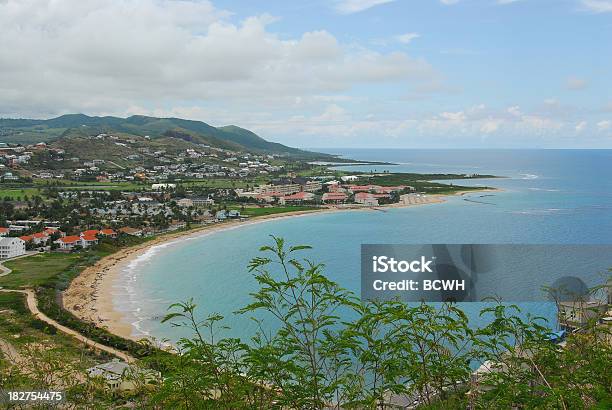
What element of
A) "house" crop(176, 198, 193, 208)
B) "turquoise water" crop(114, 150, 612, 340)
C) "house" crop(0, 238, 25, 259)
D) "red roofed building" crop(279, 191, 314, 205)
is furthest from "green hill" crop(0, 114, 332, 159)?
"house" crop(0, 238, 25, 259)

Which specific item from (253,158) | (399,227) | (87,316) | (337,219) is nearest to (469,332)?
(87,316)

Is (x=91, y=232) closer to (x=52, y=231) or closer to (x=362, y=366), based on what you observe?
(x=52, y=231)

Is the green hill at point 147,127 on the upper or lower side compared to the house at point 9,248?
upper

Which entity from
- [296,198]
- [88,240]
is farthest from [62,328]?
[296,198]

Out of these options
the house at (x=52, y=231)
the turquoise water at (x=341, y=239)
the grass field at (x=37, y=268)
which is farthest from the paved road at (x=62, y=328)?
the house at (x=52, y=231)

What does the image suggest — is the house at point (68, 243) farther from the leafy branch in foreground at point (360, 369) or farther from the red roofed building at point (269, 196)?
the leafy branch in foreground at point (360, 369)

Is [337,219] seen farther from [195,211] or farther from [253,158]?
[253,158]
